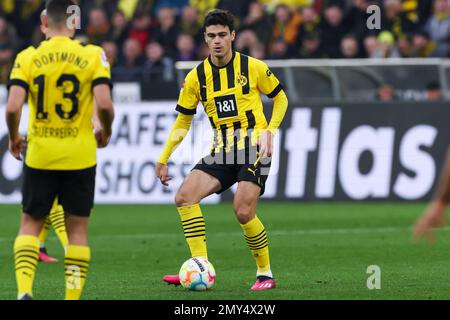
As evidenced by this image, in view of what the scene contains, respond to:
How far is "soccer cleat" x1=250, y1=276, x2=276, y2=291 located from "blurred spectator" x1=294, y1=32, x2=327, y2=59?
459 inches

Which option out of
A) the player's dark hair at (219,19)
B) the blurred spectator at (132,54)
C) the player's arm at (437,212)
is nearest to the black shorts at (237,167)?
the player's dark hair at (219,19)

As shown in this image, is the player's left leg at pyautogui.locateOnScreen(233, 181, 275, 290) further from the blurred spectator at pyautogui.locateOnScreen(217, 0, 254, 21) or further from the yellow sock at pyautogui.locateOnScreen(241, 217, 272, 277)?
the blurred spectator at pyautogui.locateOnScreen(217, 0, 254, 21)

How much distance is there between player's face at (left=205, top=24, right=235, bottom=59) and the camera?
32.0ft

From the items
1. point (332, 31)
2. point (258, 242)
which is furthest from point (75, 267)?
point (332, 31)

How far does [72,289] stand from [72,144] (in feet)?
3.27

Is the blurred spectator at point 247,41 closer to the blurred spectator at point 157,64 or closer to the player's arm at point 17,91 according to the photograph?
the blurred spectator at point 157,64

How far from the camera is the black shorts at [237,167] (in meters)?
9.70

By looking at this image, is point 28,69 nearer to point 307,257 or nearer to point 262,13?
point 307,257

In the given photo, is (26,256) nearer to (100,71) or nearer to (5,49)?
(100,71)

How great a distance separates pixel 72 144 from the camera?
782cm

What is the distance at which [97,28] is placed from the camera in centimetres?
2294

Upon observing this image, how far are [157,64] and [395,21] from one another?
4576 mm
